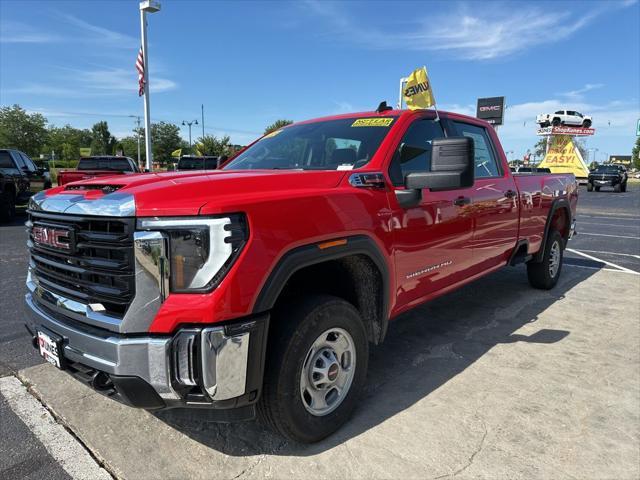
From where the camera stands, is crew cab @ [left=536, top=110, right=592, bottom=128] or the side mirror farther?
crew cab @ [left=536, top=110, right=592, bottom=128]

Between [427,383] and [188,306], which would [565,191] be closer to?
[427,383]

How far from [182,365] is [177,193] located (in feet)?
2.49

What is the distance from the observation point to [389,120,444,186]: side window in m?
3.13

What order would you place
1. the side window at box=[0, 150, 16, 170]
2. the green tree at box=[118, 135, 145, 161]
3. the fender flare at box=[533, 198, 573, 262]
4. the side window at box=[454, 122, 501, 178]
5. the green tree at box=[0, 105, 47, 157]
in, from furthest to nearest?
the green tree at box=[118, 135, 145, 161]
the green tree at box=[0, 105, 47, 157]
the side window at box=[0, 150, 16, 170]
the fender flare at box=[533, 198, 573, 262]
the side window at box=[454, 122, 501, 178]

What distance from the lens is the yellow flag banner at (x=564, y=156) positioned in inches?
2322

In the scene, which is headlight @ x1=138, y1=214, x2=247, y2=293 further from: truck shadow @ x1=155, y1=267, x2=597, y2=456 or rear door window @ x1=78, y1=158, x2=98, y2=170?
rear door window @ x1=78, y1=158, x2=98, y2=170

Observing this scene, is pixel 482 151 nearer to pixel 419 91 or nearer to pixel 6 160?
pixel 419 91

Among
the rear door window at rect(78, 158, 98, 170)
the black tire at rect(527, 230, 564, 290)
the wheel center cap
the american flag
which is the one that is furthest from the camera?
the american flag

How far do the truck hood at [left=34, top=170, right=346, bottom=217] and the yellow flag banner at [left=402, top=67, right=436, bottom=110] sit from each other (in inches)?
71.2

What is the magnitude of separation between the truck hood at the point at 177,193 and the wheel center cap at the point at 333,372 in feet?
3.19

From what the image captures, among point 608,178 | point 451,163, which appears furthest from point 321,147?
point 608,178

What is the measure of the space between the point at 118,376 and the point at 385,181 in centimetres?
186

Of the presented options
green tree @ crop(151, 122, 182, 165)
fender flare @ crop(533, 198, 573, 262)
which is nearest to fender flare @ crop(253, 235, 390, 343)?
fender flare @ crop(533, 198, 573, 262)

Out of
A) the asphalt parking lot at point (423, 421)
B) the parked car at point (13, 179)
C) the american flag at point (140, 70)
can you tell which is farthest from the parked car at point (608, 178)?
the parked car at point (13, 179)
